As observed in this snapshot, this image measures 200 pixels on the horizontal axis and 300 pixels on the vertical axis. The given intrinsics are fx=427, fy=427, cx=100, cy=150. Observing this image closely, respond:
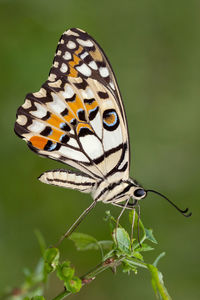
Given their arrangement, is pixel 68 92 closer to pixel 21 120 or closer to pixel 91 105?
pixel 91 105

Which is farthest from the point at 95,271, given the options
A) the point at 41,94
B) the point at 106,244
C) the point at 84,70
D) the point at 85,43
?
the point at 85,43

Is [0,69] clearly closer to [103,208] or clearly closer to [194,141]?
[103,208]

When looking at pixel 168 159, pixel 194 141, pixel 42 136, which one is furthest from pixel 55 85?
pixel 194 141

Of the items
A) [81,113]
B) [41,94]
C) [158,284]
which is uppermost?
[41,94]

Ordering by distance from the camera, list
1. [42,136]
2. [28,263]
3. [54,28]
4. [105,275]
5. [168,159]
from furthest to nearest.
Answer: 1. [168,159]
2. [54,28]
3. [105,275]
4. [28,263]
5. [42,136]

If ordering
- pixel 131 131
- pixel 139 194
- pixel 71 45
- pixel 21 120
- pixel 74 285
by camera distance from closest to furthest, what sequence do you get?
1. pixel 74 285
2. pixel 139 194
3. pixel 21 120
4. pixel 71 45
5. pixel 131 131

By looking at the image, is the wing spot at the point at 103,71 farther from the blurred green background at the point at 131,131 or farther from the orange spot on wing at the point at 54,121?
the blurred green background at the point at 131,131

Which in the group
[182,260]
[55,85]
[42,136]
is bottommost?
[182,260]
